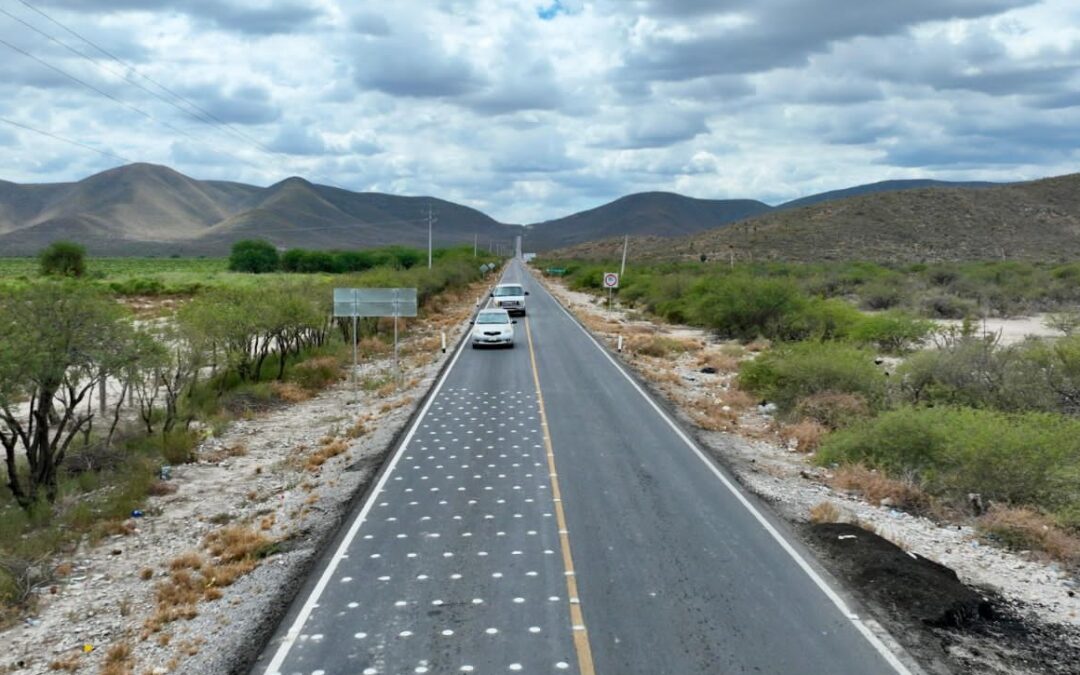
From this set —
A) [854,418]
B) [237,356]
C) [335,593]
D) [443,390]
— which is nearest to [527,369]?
[443,390]

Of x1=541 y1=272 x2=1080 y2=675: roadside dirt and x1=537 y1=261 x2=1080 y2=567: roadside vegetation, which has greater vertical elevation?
x1=537 y1=261 x2=1080 y2=567: roadside vegetation

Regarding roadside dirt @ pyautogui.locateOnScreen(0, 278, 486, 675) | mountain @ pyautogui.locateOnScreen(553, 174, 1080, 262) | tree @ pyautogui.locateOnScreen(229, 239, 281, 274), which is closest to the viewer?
roadside dirt @ pyautogui.locateOnScreen(0, 278, 486, 675)

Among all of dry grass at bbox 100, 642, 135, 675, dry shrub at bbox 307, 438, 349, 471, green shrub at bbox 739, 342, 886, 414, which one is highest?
green shrub at bbox 739, 342, 886, 414

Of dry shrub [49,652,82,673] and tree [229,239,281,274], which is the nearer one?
dry shrub [49,652,82,673]

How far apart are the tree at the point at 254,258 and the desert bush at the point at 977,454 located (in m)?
123

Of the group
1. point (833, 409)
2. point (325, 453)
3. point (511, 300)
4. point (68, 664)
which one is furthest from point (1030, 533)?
point (511, 300)

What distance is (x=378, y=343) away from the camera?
40312 mm

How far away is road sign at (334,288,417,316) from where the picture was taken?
1056 inches

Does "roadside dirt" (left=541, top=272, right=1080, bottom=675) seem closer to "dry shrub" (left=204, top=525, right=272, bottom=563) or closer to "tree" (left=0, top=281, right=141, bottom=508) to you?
"dry shrub" (left=204, top=525, right=272, bottom=563)

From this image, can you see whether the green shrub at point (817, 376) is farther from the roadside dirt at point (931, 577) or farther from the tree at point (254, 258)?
the tree at point (254, 258)

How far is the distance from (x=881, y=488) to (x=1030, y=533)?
9.39ft

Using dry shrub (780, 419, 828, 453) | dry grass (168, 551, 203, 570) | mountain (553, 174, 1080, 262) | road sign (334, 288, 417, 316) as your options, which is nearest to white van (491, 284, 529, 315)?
road sign (334, 288, 417, 316)

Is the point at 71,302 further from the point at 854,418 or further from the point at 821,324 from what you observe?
the point at 821,324

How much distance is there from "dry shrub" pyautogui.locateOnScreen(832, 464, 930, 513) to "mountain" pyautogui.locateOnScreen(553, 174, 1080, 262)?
8879cm
